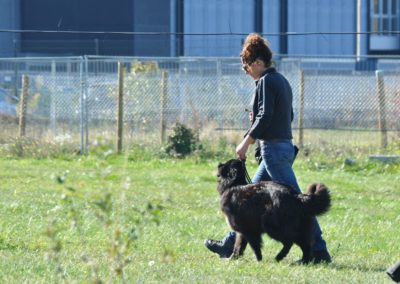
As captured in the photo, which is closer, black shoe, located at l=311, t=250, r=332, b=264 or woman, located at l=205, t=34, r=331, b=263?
woman, located at l=205, t=34, r=331, b=263

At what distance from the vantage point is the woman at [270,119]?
802 cm

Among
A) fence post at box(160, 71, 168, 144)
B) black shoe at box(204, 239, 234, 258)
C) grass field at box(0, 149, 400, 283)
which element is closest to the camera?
grass field at box(0, 149, 400, 283)

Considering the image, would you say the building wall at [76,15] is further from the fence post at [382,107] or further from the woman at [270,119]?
the woman at [270,119]

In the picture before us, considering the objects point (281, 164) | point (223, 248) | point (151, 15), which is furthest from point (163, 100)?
point (151, 15)

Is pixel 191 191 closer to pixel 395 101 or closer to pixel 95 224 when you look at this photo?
pixel 95 224

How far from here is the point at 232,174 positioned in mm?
8289

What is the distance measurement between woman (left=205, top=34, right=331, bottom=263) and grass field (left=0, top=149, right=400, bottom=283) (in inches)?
28.0

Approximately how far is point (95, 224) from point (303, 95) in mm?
9034

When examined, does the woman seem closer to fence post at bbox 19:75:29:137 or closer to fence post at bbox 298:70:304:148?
fence post at bbox 298:70:304:148

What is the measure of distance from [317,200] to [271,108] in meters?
A: 0.85

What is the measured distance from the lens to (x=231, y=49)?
118ft

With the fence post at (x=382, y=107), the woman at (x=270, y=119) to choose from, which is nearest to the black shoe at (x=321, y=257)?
the woman at (x=270, y=119)

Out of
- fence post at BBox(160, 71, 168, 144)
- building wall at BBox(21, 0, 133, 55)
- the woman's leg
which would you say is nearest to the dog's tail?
the woman's leg

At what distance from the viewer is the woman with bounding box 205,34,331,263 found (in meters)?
8.02
